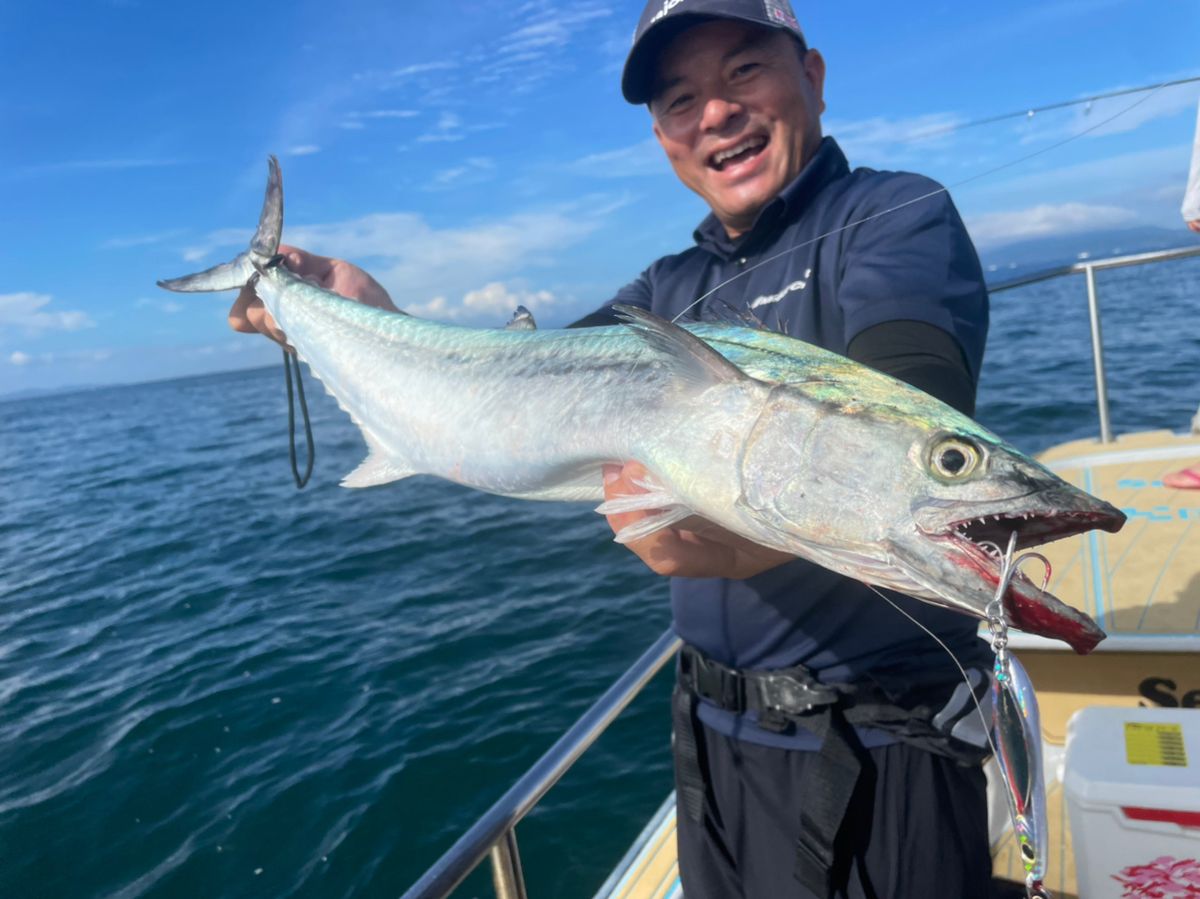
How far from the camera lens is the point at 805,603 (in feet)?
6.48

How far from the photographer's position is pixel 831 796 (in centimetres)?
188

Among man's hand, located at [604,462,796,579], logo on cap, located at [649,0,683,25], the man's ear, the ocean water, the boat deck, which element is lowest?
the ocean water

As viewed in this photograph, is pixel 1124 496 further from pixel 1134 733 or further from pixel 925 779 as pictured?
pixel 925 779

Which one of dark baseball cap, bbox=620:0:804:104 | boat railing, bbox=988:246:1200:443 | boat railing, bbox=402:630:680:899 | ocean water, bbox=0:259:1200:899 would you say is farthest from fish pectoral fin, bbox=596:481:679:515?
ocean water, bbox=0:259:1200:899

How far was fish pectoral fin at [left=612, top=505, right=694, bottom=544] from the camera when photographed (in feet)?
5.43

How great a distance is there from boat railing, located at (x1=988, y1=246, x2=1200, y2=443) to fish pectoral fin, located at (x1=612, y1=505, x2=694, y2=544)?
353 cm

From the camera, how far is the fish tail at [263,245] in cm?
329

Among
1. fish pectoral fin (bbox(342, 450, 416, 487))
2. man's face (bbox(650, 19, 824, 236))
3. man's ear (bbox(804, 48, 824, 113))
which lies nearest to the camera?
man's face (bbox(650, 19, 824, 236))

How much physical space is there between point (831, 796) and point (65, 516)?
2023 centimetres

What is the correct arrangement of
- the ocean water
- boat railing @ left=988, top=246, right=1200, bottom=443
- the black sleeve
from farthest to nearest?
the ocean water
boat railing @ left=988, top=246, right=1200, bottom=443
the black sleeve

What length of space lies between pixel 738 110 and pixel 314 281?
6.79ft

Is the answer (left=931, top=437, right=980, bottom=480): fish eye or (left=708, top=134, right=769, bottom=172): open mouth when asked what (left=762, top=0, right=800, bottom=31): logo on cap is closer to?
(left=708, top=134, right=769, bottom=172): open mouth

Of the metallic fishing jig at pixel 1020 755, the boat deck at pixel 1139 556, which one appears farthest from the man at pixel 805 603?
the boat deck at pixel 1139 556

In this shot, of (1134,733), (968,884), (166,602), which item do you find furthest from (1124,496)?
(166,602)
